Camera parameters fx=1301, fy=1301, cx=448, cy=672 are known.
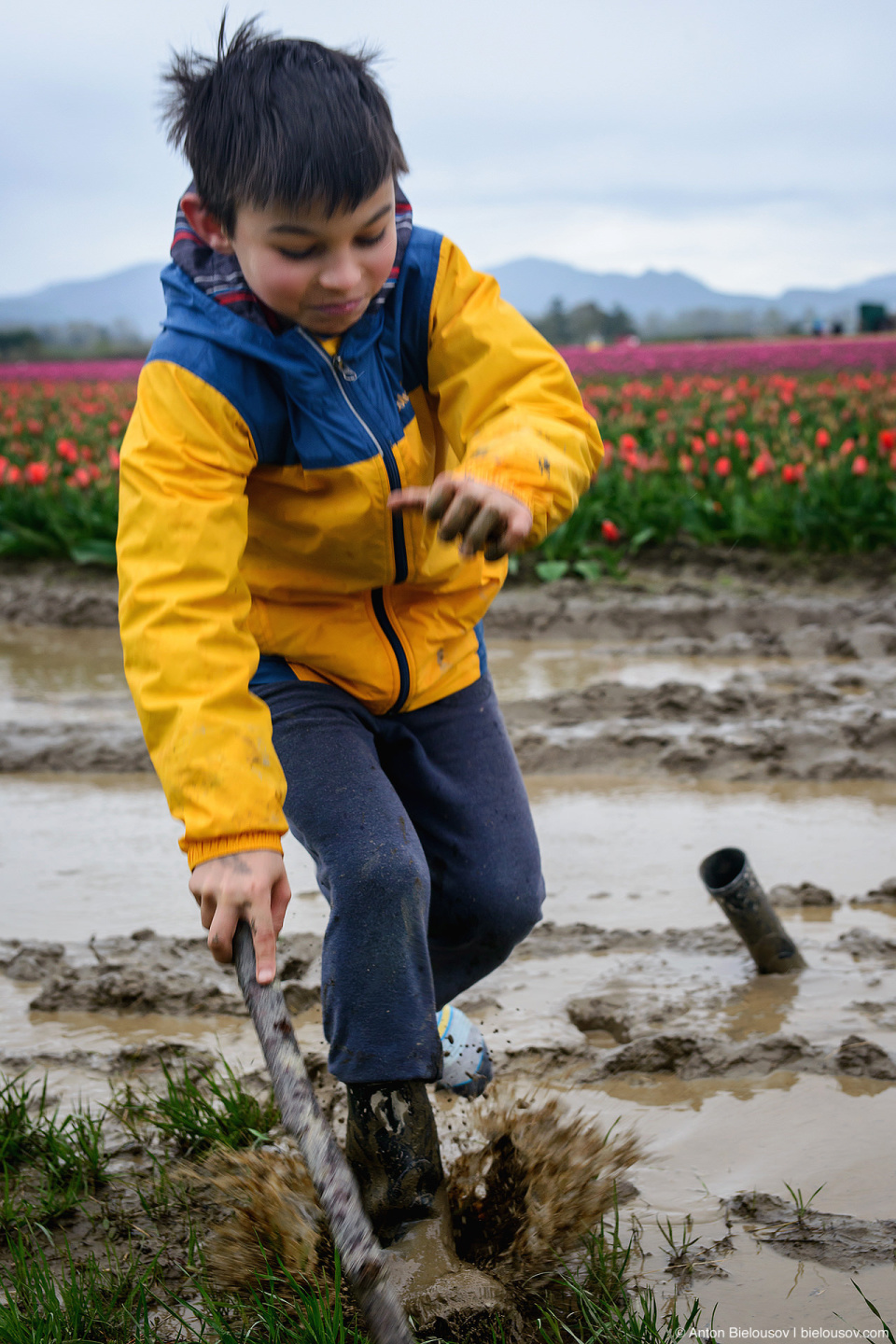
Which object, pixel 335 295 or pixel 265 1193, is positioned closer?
pixel 335 295

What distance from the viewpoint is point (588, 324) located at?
1852 inches

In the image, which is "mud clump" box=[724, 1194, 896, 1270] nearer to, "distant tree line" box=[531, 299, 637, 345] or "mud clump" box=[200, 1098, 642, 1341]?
"mud clump" box=[200, 1098, 642, 1341]

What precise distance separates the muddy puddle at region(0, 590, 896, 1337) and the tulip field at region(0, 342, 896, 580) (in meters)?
1.71

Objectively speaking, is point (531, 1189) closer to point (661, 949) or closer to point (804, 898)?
point (661, 949)

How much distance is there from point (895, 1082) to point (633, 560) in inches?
233

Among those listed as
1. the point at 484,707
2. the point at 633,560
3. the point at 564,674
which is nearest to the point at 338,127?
the point at 484,707

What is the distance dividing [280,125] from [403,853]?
1061 mm

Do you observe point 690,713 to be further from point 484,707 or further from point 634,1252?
point 634,1252

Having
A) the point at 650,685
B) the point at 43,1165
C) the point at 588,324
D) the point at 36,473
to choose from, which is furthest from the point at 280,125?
the point at 588,324

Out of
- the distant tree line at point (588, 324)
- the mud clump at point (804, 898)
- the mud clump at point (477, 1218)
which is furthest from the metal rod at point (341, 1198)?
the distant tree line at point (588, 324)

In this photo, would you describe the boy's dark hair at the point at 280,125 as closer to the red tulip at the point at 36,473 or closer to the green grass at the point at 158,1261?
the green grass at the point at 158,1261

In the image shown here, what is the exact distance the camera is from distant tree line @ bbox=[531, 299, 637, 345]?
1693 inches

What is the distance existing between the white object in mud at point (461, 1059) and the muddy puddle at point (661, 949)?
0.24ft

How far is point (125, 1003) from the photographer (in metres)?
3.06
